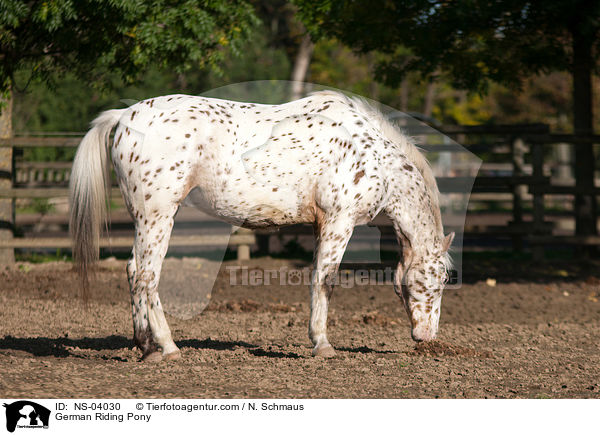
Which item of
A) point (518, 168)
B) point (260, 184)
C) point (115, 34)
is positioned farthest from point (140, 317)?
point (518, 168)

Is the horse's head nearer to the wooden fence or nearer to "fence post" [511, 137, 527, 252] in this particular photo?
the wooden fence

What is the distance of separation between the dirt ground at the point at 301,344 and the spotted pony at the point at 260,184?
0.38 metres

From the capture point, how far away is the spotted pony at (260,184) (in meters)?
4.57

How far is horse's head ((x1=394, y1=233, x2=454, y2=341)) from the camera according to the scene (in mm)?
4980

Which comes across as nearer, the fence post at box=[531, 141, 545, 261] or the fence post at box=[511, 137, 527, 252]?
the fence post at box=[531, 141, 545, 261]

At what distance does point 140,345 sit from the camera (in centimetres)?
459

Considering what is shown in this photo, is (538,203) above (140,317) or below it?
below

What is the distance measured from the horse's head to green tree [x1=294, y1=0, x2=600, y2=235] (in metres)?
4.64

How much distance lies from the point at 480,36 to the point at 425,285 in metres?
6.14

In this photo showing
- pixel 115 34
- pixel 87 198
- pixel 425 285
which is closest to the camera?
pixel 87 198

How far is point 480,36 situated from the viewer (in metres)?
9.88

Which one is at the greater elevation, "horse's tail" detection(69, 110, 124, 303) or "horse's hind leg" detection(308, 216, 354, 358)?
"horse's tail" detection(69, 110, 124, 303)
